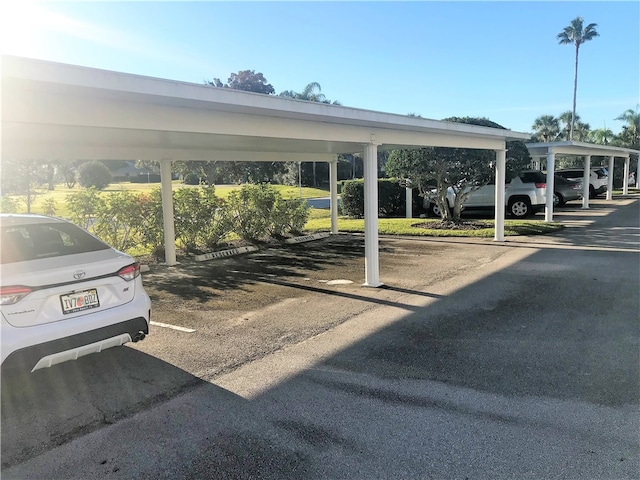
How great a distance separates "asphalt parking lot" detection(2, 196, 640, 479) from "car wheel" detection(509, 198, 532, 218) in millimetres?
10792

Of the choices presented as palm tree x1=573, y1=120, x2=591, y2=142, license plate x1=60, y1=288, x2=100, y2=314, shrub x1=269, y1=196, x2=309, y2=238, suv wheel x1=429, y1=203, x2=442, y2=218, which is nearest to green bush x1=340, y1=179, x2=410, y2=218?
suv wheel x1=429, y1=203, x2=442, y2=218

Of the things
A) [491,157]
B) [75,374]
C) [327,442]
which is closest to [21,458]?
[75,374]

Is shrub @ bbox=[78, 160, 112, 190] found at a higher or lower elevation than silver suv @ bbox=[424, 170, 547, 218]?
higher

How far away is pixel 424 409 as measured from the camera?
3615 mm

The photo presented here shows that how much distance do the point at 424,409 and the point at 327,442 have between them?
884 millimetres

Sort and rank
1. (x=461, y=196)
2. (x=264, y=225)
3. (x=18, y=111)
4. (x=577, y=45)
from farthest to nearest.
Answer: (x=577, y=45)
(x=461, y=196)
(x=264, y=225)
(x=18, y=111)

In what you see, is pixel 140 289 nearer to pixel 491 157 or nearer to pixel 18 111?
pixel 18 111

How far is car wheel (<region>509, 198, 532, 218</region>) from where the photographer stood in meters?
17.8

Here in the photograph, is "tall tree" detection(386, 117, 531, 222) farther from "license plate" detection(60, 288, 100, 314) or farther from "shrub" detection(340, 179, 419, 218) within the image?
"license plate" detection(60, 288, 100, 314)

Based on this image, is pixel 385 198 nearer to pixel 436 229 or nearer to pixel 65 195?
pixel 436 229

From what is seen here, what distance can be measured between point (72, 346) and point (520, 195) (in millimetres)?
17315

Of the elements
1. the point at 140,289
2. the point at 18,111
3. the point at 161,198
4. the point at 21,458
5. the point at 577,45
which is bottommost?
the point at 21,458

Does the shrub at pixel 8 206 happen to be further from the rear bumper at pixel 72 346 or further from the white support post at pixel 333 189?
the white support post at pixel 333 189

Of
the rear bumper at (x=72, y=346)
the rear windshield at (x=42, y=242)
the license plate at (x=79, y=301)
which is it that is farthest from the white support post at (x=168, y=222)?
the license plate at (x=79, y=301)
